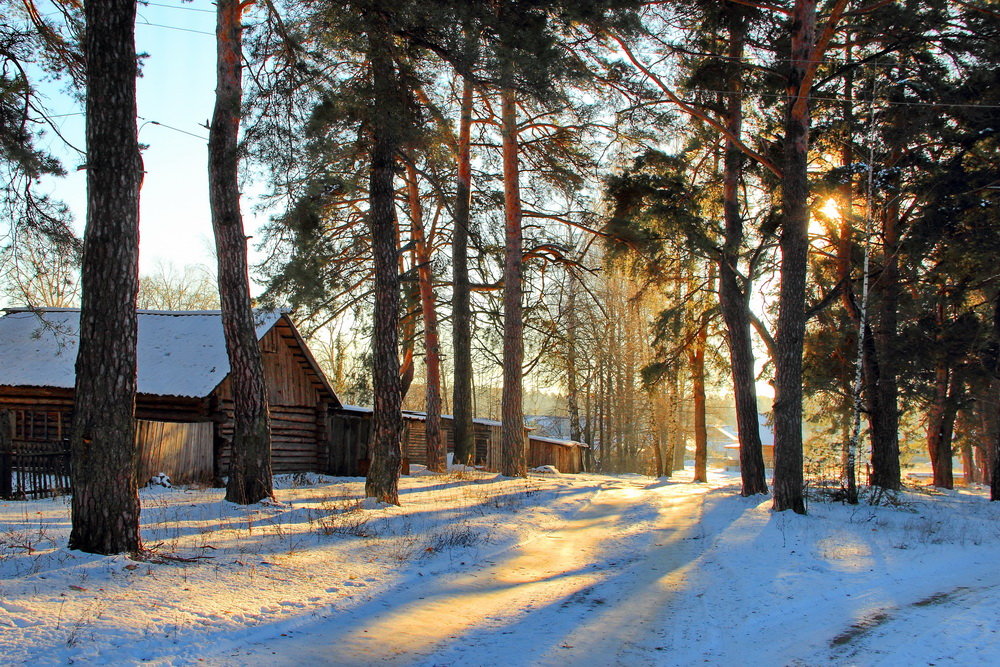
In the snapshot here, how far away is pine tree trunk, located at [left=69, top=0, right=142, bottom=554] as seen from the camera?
660cm

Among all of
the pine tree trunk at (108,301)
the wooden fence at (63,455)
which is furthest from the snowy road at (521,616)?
the wooden fence at (63,455)

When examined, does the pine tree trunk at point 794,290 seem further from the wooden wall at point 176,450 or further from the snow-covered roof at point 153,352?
the wooden wall at point 176,450

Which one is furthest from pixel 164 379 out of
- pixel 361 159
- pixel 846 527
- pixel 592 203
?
pixel 846 527

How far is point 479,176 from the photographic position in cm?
1966

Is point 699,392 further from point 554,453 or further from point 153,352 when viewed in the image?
point 153,352

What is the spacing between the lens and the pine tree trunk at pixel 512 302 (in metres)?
20.1

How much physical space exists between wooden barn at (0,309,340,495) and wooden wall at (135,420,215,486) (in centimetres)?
2

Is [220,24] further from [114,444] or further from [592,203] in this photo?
[592,203]

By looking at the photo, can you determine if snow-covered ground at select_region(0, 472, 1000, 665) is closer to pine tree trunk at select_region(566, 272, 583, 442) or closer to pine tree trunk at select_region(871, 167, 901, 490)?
pine tree trunk at select_region(871, 167, 901, 490)

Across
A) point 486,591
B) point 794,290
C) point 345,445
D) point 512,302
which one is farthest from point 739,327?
point 345,445

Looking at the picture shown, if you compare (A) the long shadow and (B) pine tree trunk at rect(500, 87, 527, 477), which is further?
(B) pine tree trunk at rect(500, 87, 527, 477)

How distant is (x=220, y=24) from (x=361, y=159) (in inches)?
131

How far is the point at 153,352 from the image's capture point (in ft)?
67.6

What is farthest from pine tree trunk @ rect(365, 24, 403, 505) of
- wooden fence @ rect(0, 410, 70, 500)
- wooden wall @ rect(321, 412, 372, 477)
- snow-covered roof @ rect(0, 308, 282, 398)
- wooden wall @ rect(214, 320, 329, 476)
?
wooden wall @ rect(321, 412, 372, 477)
